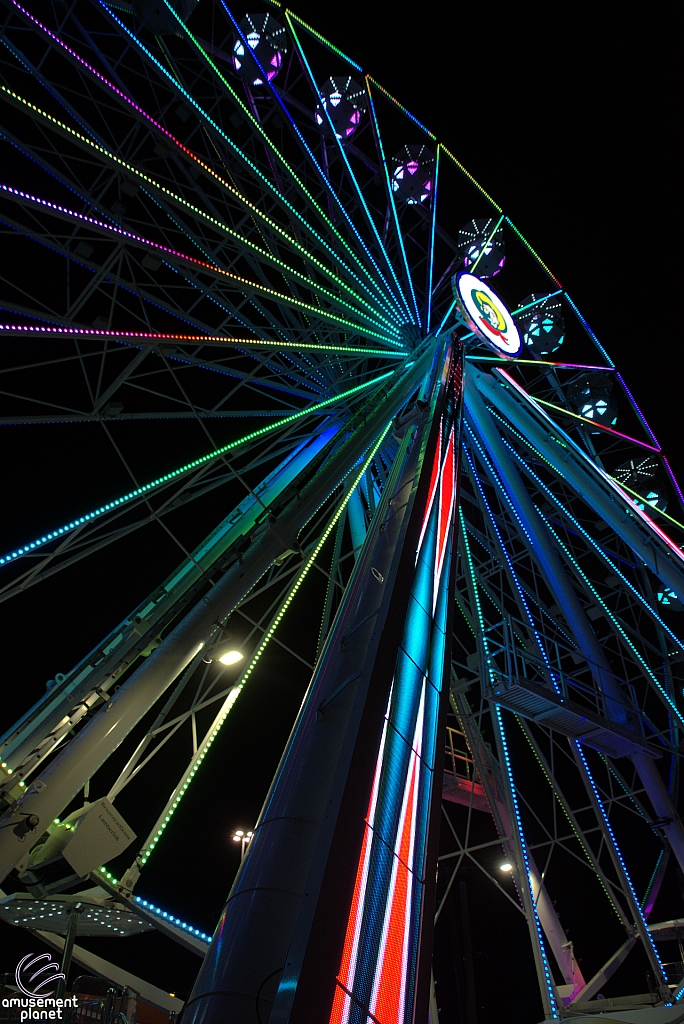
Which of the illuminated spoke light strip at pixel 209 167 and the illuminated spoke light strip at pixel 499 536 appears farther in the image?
the illuminated spoke light strip at pixel 499 536

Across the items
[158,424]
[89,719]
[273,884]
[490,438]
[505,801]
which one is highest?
[158,424]

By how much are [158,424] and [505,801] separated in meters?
13.0

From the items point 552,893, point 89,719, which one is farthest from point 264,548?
point 552,893

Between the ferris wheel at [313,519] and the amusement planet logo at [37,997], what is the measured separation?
0.86 meters

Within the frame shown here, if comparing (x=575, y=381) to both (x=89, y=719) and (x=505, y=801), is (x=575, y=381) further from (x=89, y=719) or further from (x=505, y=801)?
(x=89, y=719)

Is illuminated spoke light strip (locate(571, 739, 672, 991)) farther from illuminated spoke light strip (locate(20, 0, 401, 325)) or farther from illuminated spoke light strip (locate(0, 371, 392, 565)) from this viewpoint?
illuminated spoke light strip (locate(20, 0, 401, 325))

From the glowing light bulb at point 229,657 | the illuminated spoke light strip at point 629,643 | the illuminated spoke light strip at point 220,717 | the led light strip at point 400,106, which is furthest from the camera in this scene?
the led light strip at point 400,106

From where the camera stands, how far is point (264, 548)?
25.6 feet

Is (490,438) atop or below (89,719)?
atop

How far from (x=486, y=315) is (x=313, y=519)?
193 inches

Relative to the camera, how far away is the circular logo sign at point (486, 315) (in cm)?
1054

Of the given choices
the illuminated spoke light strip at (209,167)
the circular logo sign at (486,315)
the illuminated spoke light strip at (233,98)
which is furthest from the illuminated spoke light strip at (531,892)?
the illuminated spoke light strip at (233,98)

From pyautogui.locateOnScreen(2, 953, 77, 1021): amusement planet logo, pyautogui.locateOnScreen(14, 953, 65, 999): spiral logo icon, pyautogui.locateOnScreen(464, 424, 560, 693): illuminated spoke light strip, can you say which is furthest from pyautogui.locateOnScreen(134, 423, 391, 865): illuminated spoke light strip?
pyautogui.locateOnScreen(14, 953, 65, 999): spiral logo icon

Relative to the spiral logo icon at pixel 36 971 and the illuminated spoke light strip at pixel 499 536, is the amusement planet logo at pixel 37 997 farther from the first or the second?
the illuminated spoke light strip at pixel 499 536
